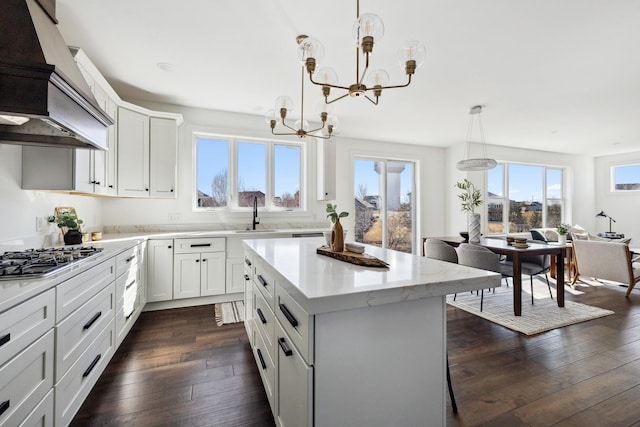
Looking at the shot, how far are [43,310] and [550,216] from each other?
9248mm

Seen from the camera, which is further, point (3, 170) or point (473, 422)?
point (3, 170)

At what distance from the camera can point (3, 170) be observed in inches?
74.4

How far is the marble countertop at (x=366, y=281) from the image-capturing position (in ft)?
3.17

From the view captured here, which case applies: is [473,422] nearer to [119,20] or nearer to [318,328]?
[318,328]

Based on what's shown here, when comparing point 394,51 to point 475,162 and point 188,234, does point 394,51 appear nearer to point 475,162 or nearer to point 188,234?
point 475,162

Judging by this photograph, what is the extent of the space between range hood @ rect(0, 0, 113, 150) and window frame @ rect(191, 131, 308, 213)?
93.2 inches

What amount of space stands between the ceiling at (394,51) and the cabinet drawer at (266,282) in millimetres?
1869

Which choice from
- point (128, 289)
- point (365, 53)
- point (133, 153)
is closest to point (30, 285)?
point (128, 289)

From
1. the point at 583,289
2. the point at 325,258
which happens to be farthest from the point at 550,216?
the point at 325,258

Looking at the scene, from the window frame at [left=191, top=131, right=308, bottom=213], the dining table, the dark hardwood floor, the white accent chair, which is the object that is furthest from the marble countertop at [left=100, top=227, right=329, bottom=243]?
the white accent chair

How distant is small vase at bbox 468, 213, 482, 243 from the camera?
3893 mm

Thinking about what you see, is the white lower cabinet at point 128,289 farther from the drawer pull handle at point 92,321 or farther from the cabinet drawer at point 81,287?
the drawer pull handle at point 92,321

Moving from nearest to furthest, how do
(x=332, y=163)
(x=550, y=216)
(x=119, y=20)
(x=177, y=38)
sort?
(x=119, y=20) < (x=177, y=38) < (x=332, y=163) < (x=550, y=216)

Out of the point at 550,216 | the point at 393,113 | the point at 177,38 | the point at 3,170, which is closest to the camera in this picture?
the point at 3,170
